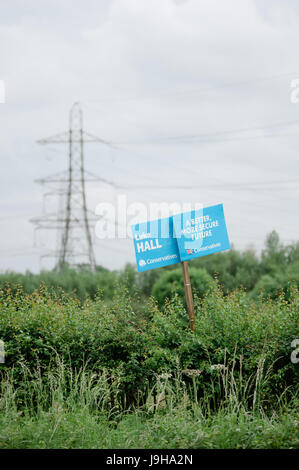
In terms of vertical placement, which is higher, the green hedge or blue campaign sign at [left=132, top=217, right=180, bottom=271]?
blue campaign sign at [left=132, top=217, right=180, bottom=271]

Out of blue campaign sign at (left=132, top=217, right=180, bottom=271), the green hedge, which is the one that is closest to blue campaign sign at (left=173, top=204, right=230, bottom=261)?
blue campaign sign at (left=132, top=217, right=180, bottom=271)

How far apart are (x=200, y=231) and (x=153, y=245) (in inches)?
27.8

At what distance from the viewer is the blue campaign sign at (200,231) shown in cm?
768

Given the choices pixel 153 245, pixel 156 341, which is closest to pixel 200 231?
pixel 153 245

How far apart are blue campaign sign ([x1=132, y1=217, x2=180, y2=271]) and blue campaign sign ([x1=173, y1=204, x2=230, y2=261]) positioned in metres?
0.13

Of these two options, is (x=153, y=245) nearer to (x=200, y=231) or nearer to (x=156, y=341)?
(x=200, y=231)

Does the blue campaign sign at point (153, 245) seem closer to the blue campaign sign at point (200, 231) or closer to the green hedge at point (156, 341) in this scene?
the blue campaign sign at point (200, 231)

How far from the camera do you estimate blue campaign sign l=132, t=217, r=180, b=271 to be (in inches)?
299

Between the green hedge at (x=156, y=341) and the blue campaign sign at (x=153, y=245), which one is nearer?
the green hedge at (x=156, y=341)

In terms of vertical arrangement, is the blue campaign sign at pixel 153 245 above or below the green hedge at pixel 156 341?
above

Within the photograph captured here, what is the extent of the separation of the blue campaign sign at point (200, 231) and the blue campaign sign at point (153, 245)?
0.13 m

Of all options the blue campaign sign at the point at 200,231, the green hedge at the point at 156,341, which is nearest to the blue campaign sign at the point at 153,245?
the blue campaign sign at the point at 200,231

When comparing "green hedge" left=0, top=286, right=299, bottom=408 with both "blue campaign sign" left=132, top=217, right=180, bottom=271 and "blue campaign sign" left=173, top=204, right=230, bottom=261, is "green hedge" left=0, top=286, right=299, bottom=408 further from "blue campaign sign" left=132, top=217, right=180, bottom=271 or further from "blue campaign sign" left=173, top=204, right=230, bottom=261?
"blue campaign sign" left=173, top=204, right=230, bottom=261
